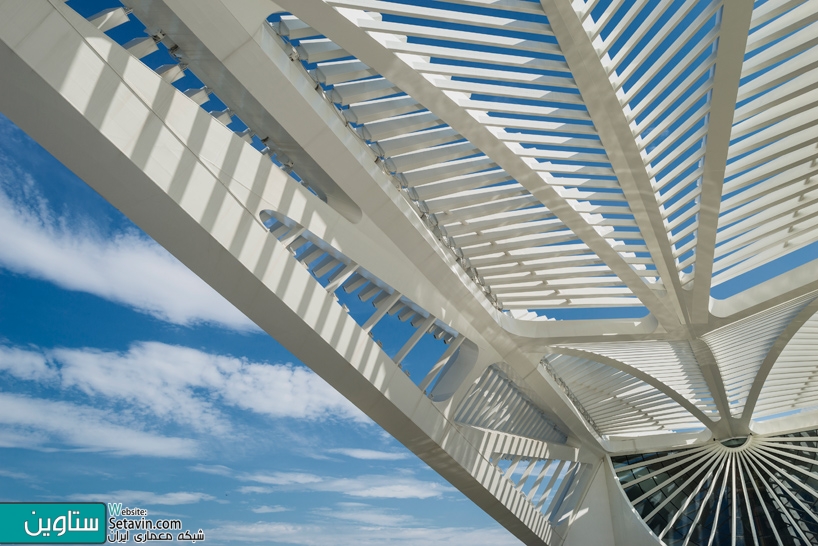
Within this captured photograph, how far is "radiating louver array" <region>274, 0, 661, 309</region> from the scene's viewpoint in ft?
19.5

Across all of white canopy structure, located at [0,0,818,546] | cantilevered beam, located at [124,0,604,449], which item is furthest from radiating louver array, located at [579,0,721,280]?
cantilevered beam, located at [124,0,604,449]

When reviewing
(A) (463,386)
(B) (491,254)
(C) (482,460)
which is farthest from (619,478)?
(B) (491,254)

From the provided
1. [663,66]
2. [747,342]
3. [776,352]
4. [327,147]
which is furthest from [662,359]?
[327,147]

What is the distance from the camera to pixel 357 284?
1034 cm

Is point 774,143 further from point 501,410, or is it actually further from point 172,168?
point 501,410

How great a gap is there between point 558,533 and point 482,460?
7.79 m

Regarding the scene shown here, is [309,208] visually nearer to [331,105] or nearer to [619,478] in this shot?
[331,105]

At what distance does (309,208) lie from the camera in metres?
8.08

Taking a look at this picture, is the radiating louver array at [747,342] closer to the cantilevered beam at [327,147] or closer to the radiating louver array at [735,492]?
the radiating louver array at [735,492]

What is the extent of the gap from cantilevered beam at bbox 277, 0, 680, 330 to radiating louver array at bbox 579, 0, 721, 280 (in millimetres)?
1117

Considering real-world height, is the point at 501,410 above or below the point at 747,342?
below

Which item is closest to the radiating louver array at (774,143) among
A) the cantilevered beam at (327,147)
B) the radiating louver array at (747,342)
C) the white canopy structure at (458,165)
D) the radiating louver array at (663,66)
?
the white canopy structure at (458,165)

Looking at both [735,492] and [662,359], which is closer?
[662,359]

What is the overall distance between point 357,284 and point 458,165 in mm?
2761
